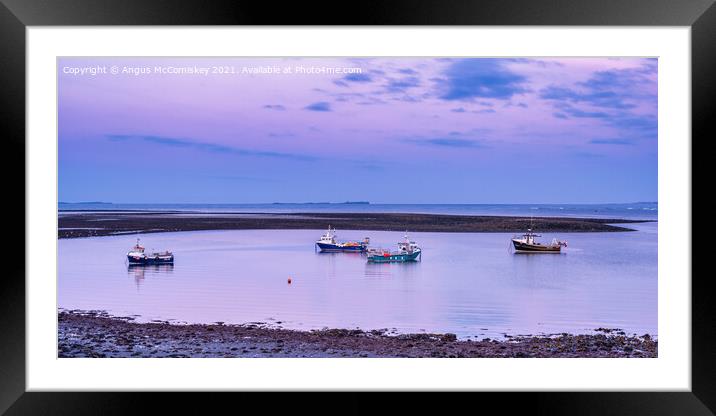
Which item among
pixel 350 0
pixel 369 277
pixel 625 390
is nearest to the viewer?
pixel 350 0

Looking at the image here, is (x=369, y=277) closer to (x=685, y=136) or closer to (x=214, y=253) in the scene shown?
(x=214, y=253)

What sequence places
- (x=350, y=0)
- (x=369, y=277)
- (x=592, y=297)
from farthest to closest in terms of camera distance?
(x=369, y=277) → (x=592, y=297) → (x=350, y=0)

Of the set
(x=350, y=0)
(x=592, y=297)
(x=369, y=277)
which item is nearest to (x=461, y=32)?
(x=350, y=0)

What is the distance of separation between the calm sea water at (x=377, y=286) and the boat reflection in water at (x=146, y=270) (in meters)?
0.03

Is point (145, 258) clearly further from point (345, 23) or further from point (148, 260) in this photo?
point (345, 23)

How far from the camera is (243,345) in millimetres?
5469

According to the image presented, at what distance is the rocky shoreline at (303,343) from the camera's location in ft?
17.3

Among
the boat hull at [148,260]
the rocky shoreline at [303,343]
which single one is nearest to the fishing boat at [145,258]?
the boat hull at [148,260]

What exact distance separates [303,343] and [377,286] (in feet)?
16.1

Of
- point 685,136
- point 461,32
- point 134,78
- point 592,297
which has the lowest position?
point 592,297

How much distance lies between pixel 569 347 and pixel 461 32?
393cm

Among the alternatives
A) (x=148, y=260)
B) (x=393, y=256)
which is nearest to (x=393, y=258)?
(x=393, y=256)

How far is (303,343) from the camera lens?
5.59 m

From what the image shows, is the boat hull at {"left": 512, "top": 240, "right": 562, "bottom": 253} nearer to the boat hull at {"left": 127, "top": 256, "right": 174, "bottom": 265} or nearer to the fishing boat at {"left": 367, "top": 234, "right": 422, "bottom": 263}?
the fishing boat at {"left": 367, "top": 234, "right": 422, "bottom": 263}
